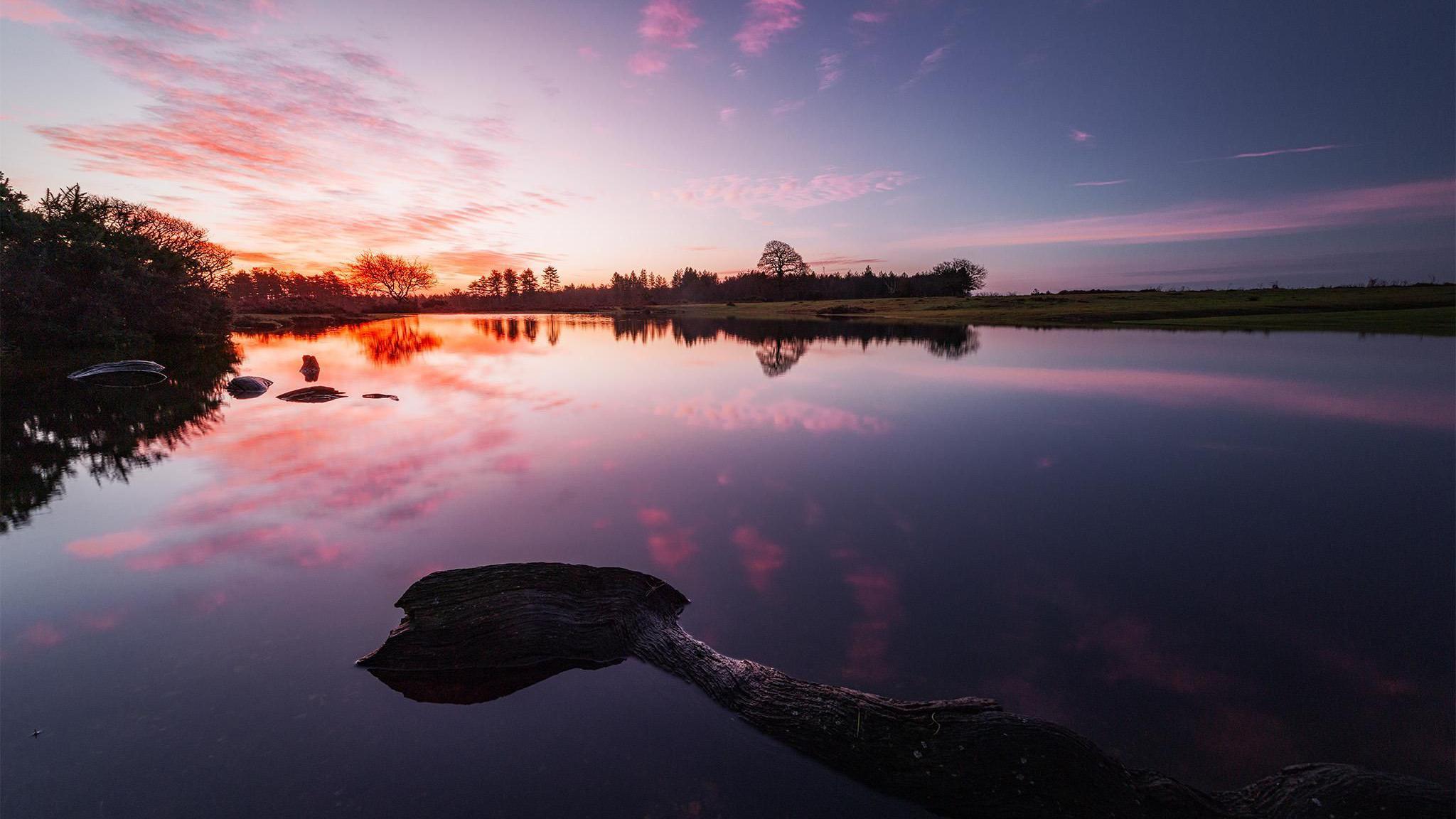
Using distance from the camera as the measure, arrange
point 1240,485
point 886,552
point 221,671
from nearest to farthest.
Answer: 1. point 221,671
2. point 886,552
3. point 1240,485

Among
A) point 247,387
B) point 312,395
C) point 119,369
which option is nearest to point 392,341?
point 119,369

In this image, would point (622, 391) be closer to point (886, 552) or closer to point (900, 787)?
point (886, 552)

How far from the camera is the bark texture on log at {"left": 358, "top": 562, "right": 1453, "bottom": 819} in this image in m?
3.59

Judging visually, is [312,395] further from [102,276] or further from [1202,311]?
[1202,311]

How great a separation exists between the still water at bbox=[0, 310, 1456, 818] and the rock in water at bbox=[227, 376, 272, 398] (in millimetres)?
3959

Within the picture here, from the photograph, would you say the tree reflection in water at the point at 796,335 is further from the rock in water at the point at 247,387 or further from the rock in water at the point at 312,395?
the rock in water at the point at 247,387

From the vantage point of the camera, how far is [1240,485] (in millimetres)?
10383

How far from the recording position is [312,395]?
69.2 feet

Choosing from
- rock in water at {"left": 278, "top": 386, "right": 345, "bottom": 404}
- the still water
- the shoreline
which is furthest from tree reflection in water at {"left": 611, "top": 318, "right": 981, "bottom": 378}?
rock in water at {"left": 278, "top": 386, "right": 345, "bottom": 404}

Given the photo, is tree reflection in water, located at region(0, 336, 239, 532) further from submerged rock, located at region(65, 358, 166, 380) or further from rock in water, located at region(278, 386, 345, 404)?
rock in water, located at region(278, 386, 345, 404)

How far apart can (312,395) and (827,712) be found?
2460 centimetres

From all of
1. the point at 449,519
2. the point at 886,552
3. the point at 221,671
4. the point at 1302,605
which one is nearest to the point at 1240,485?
the point at 1302,605

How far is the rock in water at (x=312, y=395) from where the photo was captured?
20547 mm

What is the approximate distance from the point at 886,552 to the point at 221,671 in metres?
8.07
